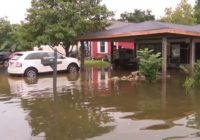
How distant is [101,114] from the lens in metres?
10.0

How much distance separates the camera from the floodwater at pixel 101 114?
7.92m

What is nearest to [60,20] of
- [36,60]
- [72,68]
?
[72,68]

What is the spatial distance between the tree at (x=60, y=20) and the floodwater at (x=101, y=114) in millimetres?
12720

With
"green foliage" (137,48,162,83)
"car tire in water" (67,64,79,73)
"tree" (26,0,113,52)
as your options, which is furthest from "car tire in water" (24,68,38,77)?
"green foliage" (137,48,162,83)

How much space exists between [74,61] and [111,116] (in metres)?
14.6

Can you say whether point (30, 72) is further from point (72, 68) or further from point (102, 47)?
point (102, 47)

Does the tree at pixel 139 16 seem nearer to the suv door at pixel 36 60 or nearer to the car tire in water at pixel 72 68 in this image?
the car tire in water at pixel 72 68

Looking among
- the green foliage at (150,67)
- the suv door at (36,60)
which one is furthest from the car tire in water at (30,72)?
the green foliage at (150,67)

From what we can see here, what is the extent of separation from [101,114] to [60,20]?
19.0m

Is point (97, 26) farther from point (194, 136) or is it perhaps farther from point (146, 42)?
point (194, 136)

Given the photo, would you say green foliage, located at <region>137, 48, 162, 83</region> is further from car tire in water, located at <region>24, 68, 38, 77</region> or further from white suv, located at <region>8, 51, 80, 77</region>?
car tire in water, located at <region>24, 68, 38, 77</region>

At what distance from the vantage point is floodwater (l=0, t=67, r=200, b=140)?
7.92 metres

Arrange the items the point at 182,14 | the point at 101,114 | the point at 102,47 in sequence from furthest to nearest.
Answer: the point at 182,14, the point at 102,47, the point at 101,114

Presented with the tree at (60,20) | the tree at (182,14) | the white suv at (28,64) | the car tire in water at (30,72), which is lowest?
the car tire in water at (30,72)
